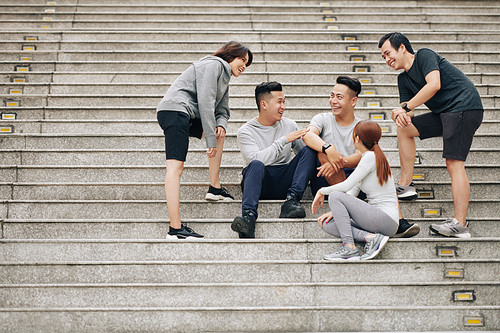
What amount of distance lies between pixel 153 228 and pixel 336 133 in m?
1.76

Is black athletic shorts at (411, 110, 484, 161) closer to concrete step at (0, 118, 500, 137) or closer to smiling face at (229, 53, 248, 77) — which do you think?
concrete step at (0, 118, 500, 137)

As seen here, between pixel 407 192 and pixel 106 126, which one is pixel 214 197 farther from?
pixel 106 126

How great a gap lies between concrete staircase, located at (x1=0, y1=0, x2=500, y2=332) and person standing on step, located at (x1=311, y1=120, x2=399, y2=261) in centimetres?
12

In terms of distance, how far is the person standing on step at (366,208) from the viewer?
3307 mm

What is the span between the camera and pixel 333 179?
3.80 meters

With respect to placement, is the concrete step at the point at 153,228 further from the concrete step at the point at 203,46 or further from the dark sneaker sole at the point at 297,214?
the concrete step at the point at 203,46

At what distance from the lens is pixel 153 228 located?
369 cm

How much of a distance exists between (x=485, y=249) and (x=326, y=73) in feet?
9.79

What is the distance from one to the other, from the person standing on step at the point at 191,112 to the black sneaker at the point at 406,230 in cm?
151

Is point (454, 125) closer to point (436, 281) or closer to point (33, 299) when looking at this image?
point (436, 281)

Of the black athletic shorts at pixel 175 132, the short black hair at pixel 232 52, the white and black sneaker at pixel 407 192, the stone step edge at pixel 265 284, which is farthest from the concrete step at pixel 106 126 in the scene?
the stone step edge at pixel 265 284

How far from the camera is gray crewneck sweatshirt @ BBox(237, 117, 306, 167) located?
12.8 ft

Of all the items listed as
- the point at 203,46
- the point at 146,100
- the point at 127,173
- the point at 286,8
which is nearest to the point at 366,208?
the point at 127,173

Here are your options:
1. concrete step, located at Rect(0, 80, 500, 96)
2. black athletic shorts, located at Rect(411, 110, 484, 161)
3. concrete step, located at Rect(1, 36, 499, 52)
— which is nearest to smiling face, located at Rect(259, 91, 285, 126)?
black athletic shorts, located at Rect(411, 110, 484, 161)
